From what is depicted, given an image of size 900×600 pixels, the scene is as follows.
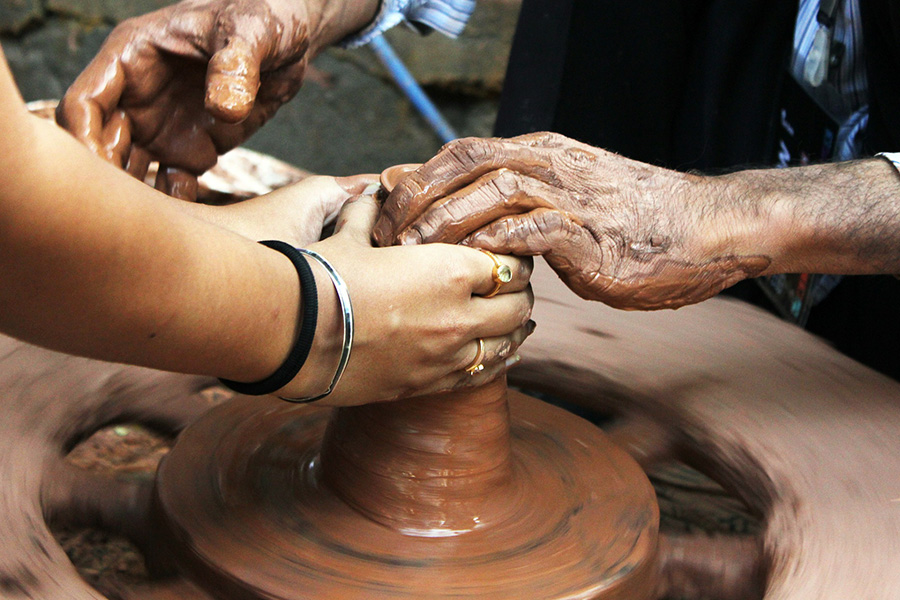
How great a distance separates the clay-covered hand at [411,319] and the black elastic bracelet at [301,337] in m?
0.02

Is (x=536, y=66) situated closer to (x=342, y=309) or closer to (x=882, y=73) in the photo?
(x=882, y=73)

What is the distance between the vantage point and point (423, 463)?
44.8 inches

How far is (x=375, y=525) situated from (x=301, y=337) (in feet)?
1.15

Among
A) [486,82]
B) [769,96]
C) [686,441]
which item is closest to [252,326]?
[686,441]

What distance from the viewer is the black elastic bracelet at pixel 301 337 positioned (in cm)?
89

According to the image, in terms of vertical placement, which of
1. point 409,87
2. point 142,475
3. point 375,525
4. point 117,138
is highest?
point 117,138

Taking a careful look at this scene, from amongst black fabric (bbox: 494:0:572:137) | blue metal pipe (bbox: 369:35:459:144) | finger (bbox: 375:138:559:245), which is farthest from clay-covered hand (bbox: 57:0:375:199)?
blue metal pipe (bbox: 369:35:459:144)

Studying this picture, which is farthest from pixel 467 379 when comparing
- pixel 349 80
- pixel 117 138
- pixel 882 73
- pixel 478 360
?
pixel 349 80

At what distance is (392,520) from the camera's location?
3.66 feet

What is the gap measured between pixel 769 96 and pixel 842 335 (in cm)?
63

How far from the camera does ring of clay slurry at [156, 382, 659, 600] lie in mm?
1011

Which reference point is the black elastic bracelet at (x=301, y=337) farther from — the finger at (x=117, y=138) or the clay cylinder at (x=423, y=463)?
the finger at (x=117, y=138)

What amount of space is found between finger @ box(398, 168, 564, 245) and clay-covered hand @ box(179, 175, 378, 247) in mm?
325

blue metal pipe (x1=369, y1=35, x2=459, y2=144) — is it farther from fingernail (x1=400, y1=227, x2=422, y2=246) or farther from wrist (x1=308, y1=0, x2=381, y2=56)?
fingernail (x1=400, y1=227, x2=422, y2=246)
